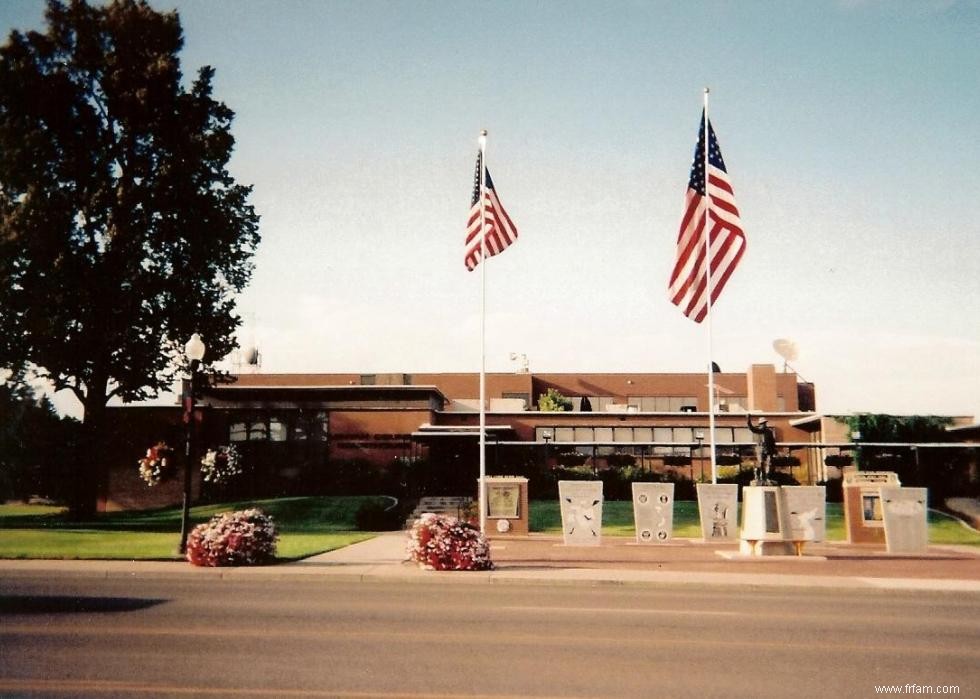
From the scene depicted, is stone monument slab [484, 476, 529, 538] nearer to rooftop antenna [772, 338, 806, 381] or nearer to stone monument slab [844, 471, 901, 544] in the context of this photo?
stone monument slab [844, 471, 901, 544]

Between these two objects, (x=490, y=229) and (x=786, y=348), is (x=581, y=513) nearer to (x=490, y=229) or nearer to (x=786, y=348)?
(x=490, y=229)

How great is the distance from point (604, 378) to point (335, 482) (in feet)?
116

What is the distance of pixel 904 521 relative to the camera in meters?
21.2

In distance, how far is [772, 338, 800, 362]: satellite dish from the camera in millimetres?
57094

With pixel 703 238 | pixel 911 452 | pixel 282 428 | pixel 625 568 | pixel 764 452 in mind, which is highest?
pixel 703 238

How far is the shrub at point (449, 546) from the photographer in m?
16.5

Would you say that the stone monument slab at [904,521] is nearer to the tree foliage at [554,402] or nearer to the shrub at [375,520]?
the shrub at [375,520]

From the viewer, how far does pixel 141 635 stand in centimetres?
933

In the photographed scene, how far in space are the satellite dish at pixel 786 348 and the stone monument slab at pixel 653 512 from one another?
38.3 metres

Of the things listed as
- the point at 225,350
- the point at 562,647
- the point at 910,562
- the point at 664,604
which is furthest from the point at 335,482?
the point at 562,647

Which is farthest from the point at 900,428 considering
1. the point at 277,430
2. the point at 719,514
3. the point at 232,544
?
the point at 232,544

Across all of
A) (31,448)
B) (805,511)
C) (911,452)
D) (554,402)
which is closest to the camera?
(805,511)

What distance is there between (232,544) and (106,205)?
18.2 m

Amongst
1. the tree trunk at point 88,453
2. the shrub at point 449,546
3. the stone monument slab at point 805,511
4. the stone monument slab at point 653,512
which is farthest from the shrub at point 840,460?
the tree trunk at point 88,453
